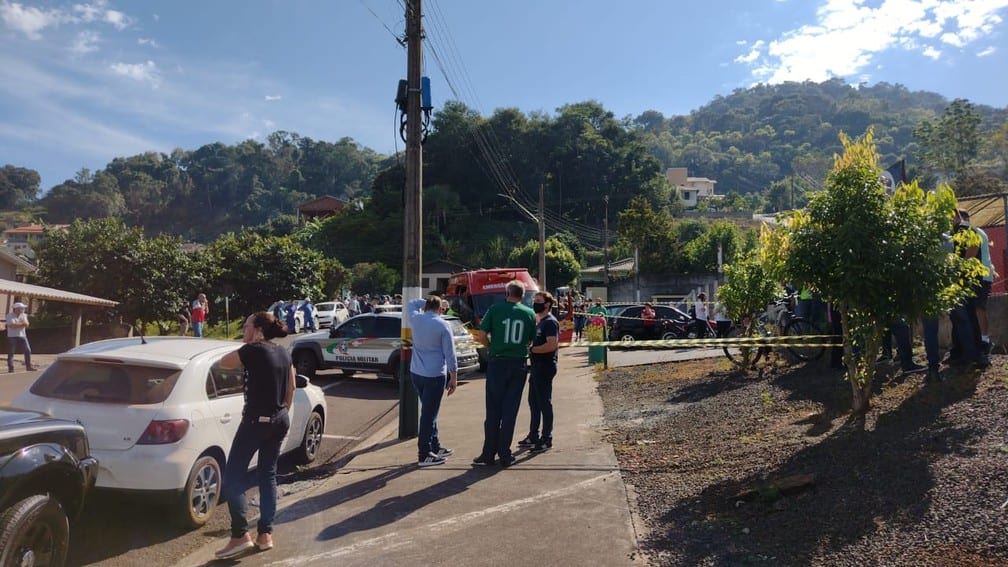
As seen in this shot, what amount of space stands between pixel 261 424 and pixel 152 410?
1.03m

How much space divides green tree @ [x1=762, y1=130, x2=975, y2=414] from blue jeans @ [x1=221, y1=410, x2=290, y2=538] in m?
4.79

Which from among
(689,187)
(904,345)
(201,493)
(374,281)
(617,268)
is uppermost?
(689,187)

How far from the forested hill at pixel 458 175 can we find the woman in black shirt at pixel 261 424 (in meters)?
25.9

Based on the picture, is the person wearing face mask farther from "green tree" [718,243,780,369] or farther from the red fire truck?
the red fire truck

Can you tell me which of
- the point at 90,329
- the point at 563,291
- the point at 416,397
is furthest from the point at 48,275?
the point at 416,397

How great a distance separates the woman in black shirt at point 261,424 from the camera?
5.15m

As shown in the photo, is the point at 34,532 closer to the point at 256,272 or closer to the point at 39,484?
the point at 39,484

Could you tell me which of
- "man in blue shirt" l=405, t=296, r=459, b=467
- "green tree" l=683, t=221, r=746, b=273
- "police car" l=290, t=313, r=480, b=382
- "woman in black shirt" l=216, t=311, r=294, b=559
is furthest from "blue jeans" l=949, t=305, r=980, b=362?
"green tree" l=683, t=221, r=746, b=273

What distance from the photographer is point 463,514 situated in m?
5.71

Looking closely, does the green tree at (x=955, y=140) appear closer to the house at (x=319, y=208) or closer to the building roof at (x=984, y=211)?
the building roof at (x=984, y=211)

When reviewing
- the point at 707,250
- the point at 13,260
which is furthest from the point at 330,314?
the point at 707,250

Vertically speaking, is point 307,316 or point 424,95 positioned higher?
point 424,95

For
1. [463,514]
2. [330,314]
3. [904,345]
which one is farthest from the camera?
[330,314]

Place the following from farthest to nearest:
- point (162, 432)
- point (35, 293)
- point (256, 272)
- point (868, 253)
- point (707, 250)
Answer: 1. point (707, 250)
2. point (256, 272)
3. point (35, 293)
4. point (868, 253)
5. point (162, 432)
